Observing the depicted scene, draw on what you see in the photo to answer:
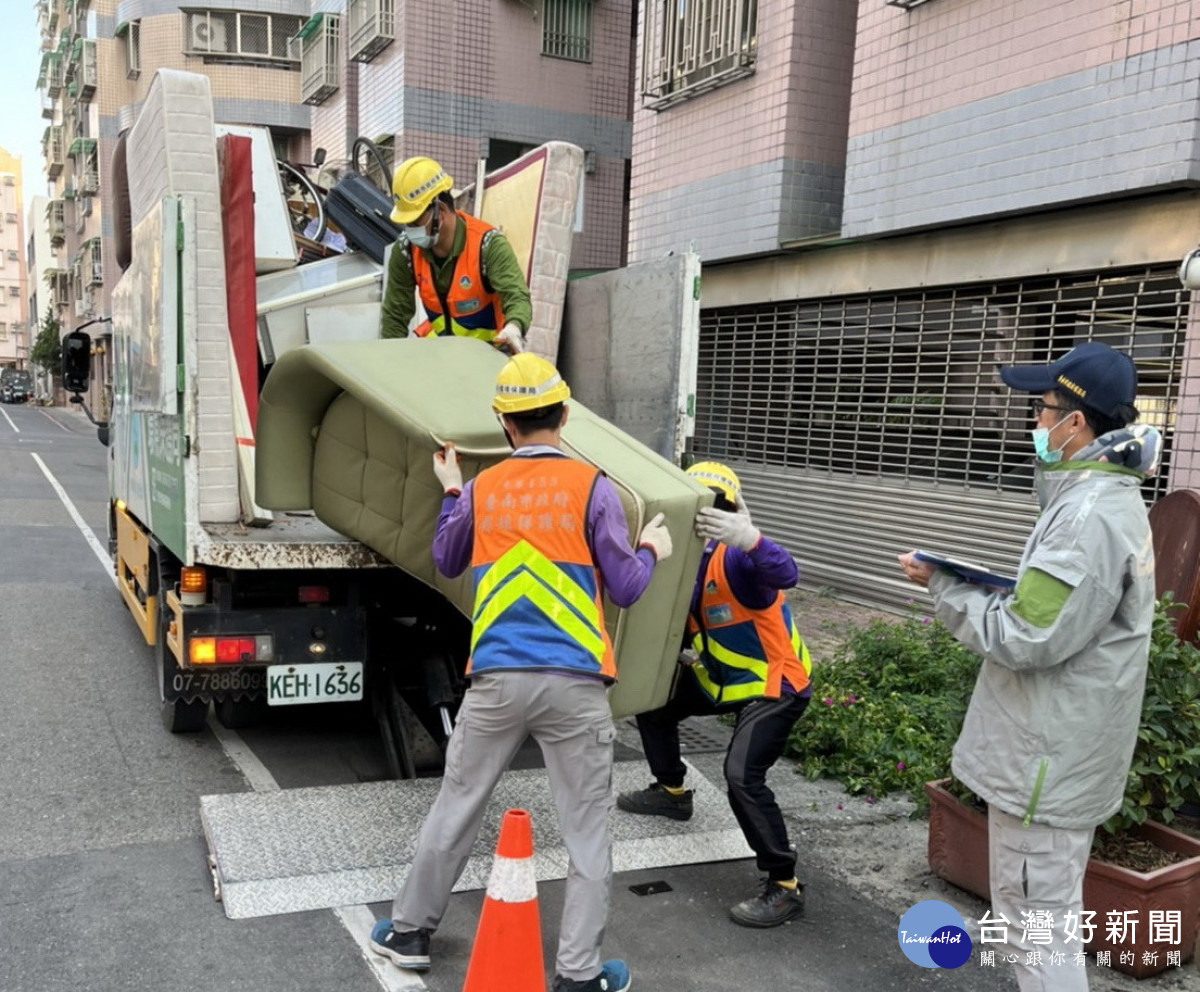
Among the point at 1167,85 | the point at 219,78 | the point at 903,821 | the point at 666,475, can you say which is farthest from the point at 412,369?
the point at 219,78

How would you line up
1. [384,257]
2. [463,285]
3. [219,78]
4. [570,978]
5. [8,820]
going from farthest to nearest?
[219,78] → [384,257] → [463,285] → [8,820] → [570,978]

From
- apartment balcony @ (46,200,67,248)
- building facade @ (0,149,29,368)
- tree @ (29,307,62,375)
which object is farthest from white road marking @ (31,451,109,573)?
building facade @ (0,149,29,368)

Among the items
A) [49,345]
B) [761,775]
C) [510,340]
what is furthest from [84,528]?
[49,345]

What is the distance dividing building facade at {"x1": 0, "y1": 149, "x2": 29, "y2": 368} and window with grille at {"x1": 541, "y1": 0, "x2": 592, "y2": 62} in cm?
8674

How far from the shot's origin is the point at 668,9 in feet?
34.1

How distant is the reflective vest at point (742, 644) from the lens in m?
3.52

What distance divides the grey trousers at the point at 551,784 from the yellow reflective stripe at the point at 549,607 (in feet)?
0.32

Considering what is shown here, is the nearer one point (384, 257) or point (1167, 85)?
point (1167, 85)

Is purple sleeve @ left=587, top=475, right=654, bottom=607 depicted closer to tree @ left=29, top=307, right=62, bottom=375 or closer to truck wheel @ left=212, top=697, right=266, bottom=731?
truck wheel @ left=212, top=697, right=266, bottom=731

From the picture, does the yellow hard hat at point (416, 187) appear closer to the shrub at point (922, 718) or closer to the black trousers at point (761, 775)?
the black trousers at point (761, 775)

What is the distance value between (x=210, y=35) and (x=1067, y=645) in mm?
30941

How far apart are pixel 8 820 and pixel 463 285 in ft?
9.51

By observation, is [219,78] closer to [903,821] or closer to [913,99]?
[913,99]

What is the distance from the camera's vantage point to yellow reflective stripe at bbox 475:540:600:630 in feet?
9.27
